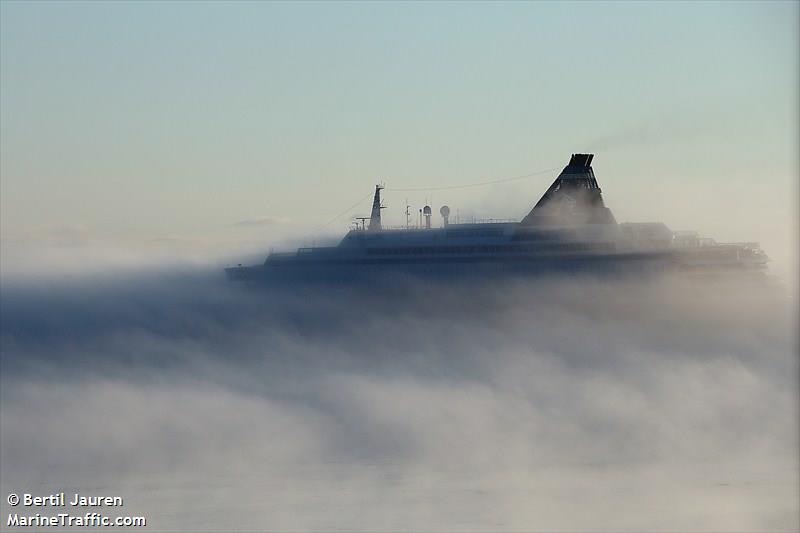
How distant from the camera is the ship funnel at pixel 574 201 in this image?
328ft

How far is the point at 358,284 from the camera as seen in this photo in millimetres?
99812

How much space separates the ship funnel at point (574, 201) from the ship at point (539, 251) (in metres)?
0.06

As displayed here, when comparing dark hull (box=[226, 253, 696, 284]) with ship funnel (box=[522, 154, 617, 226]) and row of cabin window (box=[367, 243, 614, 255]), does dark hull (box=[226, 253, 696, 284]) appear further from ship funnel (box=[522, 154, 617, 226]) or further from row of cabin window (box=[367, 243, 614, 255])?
ship funnel (box=[522, 154, 617, 226])

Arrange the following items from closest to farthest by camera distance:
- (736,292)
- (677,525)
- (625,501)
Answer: (677,525) < (625,501) < (736,292)

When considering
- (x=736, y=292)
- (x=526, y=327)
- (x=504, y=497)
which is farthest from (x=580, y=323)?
(x=504, y=497)

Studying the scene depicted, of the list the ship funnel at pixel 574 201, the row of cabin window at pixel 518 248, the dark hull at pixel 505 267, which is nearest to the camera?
the dark hull at pixel 505 267

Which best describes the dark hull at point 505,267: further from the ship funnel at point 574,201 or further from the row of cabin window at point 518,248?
the ship funnel at point 574,201

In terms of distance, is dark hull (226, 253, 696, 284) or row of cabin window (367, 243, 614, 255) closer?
dark hull (226, 253, 696, 284)

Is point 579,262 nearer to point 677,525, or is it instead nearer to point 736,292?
point 736,292

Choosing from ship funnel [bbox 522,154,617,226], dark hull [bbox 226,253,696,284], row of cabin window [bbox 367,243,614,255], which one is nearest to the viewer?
dark hull [bbox 226,253,696,284]

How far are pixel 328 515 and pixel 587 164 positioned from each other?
181 feet

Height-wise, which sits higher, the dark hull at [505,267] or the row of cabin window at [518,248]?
the row of cabin window at [518,248]

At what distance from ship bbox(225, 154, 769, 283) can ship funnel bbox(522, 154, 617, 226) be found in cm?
6

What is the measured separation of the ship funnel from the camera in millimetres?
100000
